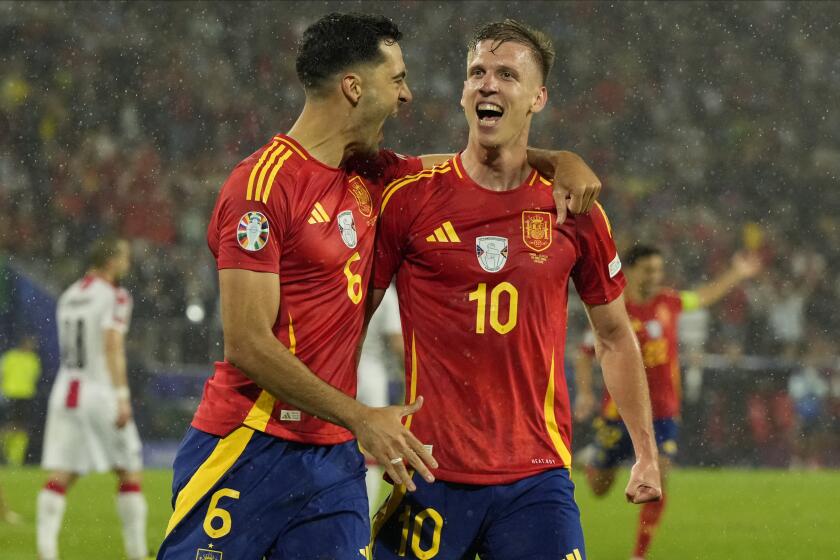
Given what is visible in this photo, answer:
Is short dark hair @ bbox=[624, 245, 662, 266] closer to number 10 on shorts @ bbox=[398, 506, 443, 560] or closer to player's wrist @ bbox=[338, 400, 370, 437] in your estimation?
number 10 on shorts @ bbox=[398, 506, 443, 560]

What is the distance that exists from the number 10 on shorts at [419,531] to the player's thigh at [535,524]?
14cm


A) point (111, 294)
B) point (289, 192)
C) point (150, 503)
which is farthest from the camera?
point (150, 503)

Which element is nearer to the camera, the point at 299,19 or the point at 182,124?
the point at 182,124

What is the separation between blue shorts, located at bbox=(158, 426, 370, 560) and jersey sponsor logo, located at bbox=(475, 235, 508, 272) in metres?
0.71

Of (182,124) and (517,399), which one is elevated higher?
(182,124)

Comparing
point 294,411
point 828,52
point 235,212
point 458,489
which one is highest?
point 828,52

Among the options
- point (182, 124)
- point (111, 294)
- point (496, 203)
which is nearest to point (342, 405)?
point (496, 203)

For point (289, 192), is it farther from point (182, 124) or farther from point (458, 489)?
point (182, 124)

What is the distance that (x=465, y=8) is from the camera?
20.2 metres

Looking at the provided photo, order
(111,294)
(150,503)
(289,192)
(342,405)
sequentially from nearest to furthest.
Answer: (342,405) → (289,192) → (111,294) → (150,503)

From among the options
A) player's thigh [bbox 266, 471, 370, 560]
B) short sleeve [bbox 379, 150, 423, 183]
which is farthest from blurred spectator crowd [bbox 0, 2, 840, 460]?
player's thigh [bbox 266, 471, 370, 560]

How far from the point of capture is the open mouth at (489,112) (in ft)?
12.0

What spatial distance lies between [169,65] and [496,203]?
1601cm

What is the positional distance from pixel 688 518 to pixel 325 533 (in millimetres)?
7607
